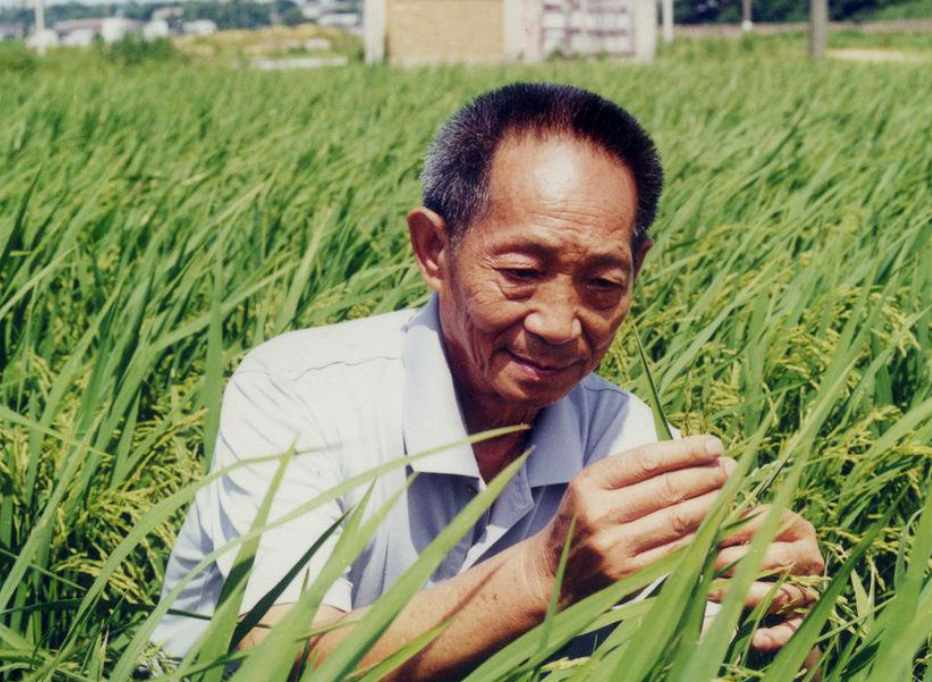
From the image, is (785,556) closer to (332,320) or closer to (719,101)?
(332,320)

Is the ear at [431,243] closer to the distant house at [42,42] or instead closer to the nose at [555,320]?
the nose at [555,320]

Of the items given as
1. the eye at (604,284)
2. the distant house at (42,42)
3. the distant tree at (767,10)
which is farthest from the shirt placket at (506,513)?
the distant tree at (767,10)

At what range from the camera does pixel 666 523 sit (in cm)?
101

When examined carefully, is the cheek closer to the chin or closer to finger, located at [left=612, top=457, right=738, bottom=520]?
the chin

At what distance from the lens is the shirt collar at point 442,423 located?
4.40 ft

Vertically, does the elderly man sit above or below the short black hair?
below

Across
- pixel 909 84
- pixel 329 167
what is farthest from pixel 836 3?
pixel 329 167

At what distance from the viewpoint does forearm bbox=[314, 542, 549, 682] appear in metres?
1.04

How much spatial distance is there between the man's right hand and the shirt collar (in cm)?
31

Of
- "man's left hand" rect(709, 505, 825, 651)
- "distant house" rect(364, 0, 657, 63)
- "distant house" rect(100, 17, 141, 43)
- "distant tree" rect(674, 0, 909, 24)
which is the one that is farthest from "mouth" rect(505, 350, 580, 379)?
"distant tree" rect(674, 0, 909, 24)

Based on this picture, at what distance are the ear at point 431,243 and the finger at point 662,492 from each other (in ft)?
1.48

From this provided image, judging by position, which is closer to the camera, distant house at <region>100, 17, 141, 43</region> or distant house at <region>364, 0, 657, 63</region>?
distant house at <region>100, 17, 141, 43</region>

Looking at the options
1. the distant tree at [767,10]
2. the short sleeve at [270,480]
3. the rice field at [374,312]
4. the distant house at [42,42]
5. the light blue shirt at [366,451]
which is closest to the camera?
the rice field at [374,312]

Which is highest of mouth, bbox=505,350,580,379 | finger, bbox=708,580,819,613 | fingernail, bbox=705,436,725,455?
fingernail, bbox=705,436,725,455
